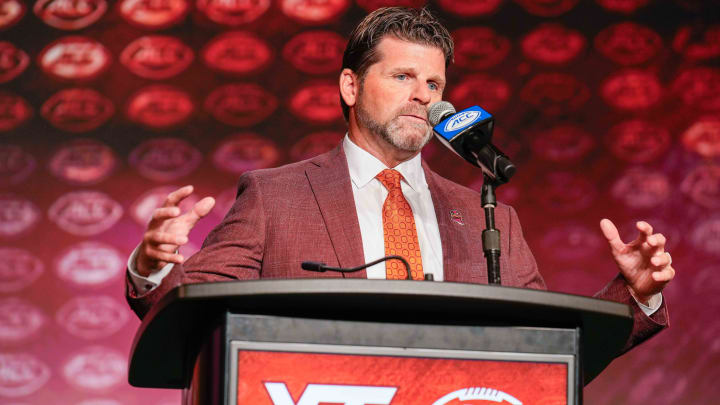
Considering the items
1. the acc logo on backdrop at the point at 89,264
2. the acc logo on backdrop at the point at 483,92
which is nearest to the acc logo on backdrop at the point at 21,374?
the acc logo on backdrop at the point at 89,264

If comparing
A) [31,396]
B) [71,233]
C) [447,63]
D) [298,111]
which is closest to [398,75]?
[447,63]

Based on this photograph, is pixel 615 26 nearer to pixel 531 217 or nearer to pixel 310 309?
pixel 531 217

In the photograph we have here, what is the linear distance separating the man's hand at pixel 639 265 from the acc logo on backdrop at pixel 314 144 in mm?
1589

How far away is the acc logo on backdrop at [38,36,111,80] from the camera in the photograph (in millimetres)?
2895

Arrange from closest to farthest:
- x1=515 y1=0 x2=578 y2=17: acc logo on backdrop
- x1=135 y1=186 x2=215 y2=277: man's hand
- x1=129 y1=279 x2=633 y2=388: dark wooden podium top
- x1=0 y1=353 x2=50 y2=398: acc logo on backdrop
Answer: x1=129 y1=279 x2=633 y2=388: dark wooden podium top → x1=135 y1=186 x2=215 y2=277: man's hand → x1=0 y1=353 x2=50 y2=398: acc logo on backdrop → x1=515 y1=0 x2=578 y2=17: acc logo on backdrop

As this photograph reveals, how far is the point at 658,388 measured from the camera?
9.39ft

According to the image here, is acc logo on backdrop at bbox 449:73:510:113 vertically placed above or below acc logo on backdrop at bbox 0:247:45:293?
above

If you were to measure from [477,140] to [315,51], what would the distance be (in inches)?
69.3

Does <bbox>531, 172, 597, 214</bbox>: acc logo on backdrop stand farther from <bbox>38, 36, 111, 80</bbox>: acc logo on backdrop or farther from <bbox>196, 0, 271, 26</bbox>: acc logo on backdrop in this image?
<bbox>38, 36, 111, 80</bbox>: acc logo on backdrop

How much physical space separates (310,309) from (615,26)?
2.38m

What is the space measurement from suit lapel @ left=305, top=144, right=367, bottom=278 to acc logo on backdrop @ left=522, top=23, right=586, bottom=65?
52.4 inches

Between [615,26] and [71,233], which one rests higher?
[615,26]

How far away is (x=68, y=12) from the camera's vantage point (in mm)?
2938

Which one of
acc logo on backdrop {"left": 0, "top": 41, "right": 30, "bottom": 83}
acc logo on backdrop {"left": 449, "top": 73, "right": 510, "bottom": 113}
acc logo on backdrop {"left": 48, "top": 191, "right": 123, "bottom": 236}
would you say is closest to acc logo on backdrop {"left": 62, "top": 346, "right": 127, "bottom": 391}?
acc logo on backdrop {"left": 48, "top": 191, "right": 123, "bottom": 236}
